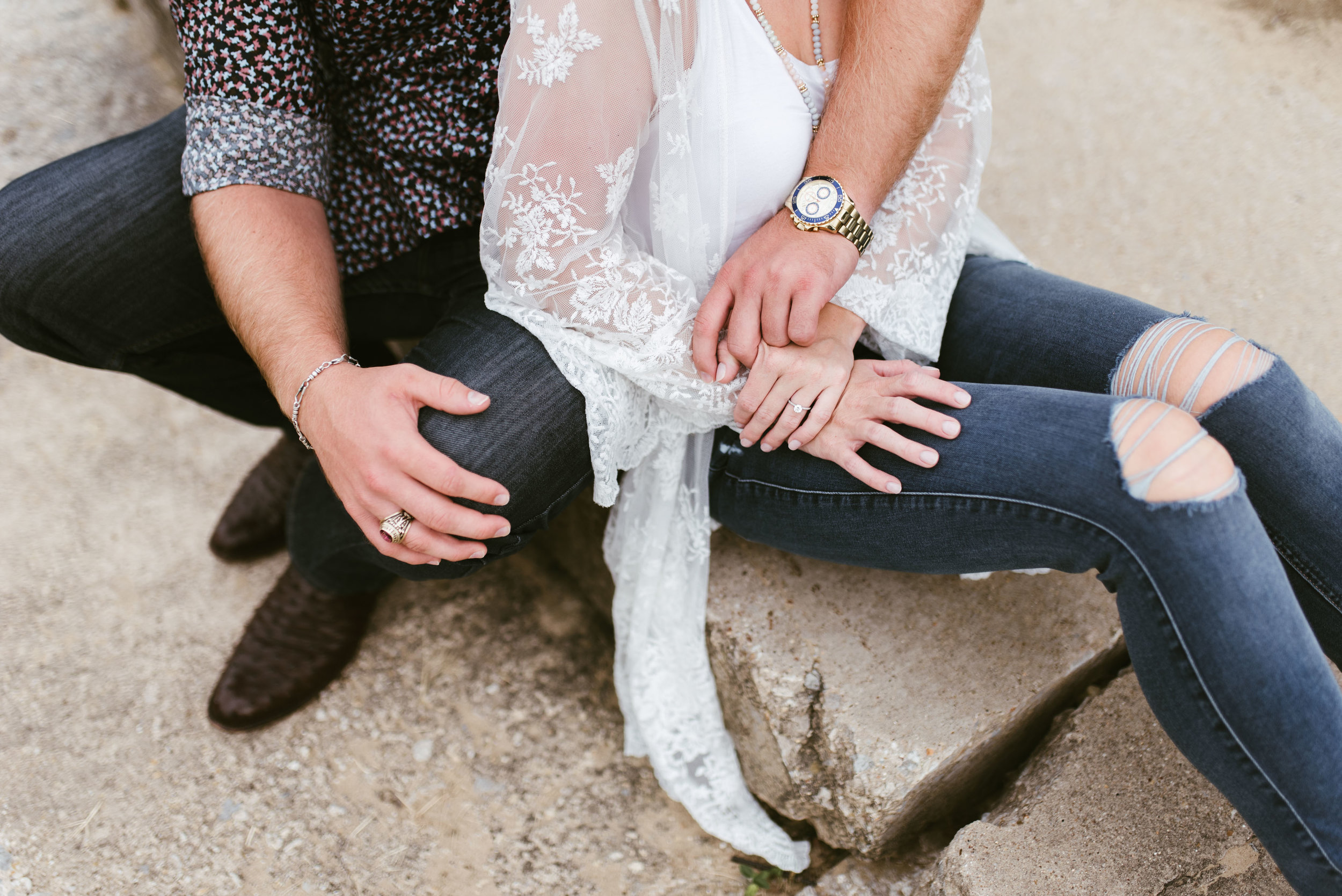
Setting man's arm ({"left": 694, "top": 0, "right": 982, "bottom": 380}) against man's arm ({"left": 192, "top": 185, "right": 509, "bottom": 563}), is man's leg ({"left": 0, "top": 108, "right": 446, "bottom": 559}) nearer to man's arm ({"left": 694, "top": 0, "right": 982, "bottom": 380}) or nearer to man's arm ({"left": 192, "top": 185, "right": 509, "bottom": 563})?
man's arm ({"left": 192, "top": 185, "right": 509, "bottom": 563})

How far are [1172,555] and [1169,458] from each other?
0.34ft

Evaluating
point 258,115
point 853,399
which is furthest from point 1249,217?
point 258,115

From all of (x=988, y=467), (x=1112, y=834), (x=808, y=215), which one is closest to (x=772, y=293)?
(x=808, y=215)

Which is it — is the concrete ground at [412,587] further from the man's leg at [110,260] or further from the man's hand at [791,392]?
the man's hand at [791,392]

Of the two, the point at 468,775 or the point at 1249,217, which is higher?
the point at 1249,217

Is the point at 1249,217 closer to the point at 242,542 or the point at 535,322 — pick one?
the point at 535,322

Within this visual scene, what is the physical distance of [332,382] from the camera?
1.10m

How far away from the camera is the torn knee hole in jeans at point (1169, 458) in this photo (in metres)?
0.93

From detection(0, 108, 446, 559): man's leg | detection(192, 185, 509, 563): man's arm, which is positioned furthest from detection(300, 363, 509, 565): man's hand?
detection(0, 108, 446, 559): man's leg

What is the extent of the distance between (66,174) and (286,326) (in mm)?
583

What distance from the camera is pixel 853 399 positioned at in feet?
3.71

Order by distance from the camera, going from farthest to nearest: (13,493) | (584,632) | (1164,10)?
(1164,10) → (13,493) → (584,632)

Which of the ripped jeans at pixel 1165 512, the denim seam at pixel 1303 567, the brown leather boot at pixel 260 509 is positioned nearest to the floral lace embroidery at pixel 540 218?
the ripped jeans at pixel 1165 512

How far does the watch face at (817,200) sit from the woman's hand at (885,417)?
21 cm
